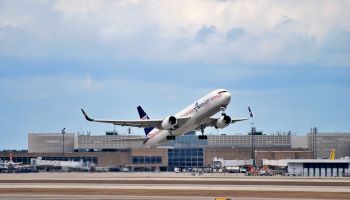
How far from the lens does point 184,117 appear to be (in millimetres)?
124938

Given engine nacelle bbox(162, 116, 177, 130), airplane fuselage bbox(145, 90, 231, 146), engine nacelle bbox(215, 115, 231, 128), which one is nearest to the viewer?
airplane fuselage bbox(145, 90, 231, 146)

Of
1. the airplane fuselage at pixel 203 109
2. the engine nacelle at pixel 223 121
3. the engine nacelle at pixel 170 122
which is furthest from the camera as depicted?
the engine nacelle at pixel 223 121

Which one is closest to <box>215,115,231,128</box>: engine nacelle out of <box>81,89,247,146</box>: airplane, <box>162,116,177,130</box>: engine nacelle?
<box>81,89,247,146</box>: airplane

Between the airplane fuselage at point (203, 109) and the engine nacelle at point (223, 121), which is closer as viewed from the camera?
the airplane fuselage at point (203, 109)

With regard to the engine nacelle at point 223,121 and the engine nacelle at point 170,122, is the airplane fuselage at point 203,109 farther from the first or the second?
the engine nacelle at point 223,121

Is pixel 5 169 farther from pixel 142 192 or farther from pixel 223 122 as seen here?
pixel 142 192

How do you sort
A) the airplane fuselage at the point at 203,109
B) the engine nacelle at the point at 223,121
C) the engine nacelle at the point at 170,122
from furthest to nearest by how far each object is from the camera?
the engine nacelle at the point at 223,121 → the engine nacelle at the point at 170,122 → the airplane fuselage at the point at 203,109

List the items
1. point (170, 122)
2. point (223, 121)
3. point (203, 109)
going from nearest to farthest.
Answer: point (203, 109) < point (170, 122) < point (223, 121)

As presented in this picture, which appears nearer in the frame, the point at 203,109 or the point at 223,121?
the point at 203,109

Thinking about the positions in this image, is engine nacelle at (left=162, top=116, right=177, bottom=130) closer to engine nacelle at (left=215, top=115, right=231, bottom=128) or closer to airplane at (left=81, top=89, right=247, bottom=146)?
airplane at (left=81, top=89, right=247, bottom=146)

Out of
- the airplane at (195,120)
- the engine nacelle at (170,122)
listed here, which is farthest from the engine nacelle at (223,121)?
the engine nacelle at (170,122)

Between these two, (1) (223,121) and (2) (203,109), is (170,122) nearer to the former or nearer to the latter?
(2) (203,109)

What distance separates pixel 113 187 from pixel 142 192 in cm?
1030

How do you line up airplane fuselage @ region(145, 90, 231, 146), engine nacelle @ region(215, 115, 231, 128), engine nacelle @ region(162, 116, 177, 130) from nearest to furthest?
airplane fuselage @ region(145, 90, 231, 146) < engine nacelle @ region(162, 116, 177, 130) < engine nacelle @ region(215, 115, 231, 128)
